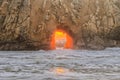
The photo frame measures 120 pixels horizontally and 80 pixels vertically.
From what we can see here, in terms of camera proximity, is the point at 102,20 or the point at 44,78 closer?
the point at 44,78

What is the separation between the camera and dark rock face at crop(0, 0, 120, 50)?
47.9m

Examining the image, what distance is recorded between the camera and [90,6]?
50938 millimetres

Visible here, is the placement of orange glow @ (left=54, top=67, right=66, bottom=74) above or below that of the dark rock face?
below

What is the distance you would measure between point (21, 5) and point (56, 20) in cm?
510

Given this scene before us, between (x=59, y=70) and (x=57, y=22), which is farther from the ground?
(x=57, y=22)

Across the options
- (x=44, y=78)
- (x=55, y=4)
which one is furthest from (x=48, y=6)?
(x=44, y=78)

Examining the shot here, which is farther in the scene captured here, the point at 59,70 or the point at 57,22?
the point at 57,22

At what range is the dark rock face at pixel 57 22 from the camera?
47906 millimetres

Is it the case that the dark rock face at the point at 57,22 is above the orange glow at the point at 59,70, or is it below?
above

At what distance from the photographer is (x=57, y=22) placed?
49594 millimetres

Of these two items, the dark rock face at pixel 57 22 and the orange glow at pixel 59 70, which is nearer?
the orange glow at pixel 59 70

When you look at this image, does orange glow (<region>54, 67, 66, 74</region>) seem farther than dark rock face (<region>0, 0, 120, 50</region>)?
No

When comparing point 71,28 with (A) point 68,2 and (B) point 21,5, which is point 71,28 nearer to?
(A) point 68,2

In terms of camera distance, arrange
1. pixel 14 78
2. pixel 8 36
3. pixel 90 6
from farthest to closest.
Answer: pixel 90 6, pixel 8 36, pixel 14 78
